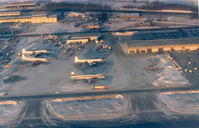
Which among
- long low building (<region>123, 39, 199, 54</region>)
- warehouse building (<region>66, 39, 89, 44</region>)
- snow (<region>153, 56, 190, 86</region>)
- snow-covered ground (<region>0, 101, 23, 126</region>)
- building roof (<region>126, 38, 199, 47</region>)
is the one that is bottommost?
snow-covered ground (<region>0, 101, 23, 126</region>)

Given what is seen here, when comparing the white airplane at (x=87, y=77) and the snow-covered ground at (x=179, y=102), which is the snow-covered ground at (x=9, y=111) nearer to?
the white airplane at (x=87, y=77)

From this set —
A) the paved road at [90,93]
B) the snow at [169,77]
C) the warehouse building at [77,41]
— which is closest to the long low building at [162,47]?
the snow at [169,77]

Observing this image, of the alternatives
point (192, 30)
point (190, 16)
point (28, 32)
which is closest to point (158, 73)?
point (192, 30)

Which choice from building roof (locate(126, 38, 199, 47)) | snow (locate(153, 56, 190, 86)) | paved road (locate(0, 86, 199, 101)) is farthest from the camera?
building roof (locate(126, 38, 199, 47))

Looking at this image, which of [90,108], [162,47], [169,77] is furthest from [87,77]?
[162,47]

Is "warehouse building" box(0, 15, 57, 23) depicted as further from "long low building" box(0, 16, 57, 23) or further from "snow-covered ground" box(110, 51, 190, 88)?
"snow-covered ground" box(110, 51, 190, 88)

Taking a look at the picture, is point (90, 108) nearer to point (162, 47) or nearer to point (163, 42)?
point (162, 47)

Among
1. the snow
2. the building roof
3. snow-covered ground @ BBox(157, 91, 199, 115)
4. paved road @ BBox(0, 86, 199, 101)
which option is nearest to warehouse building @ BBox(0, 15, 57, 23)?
the building roof
